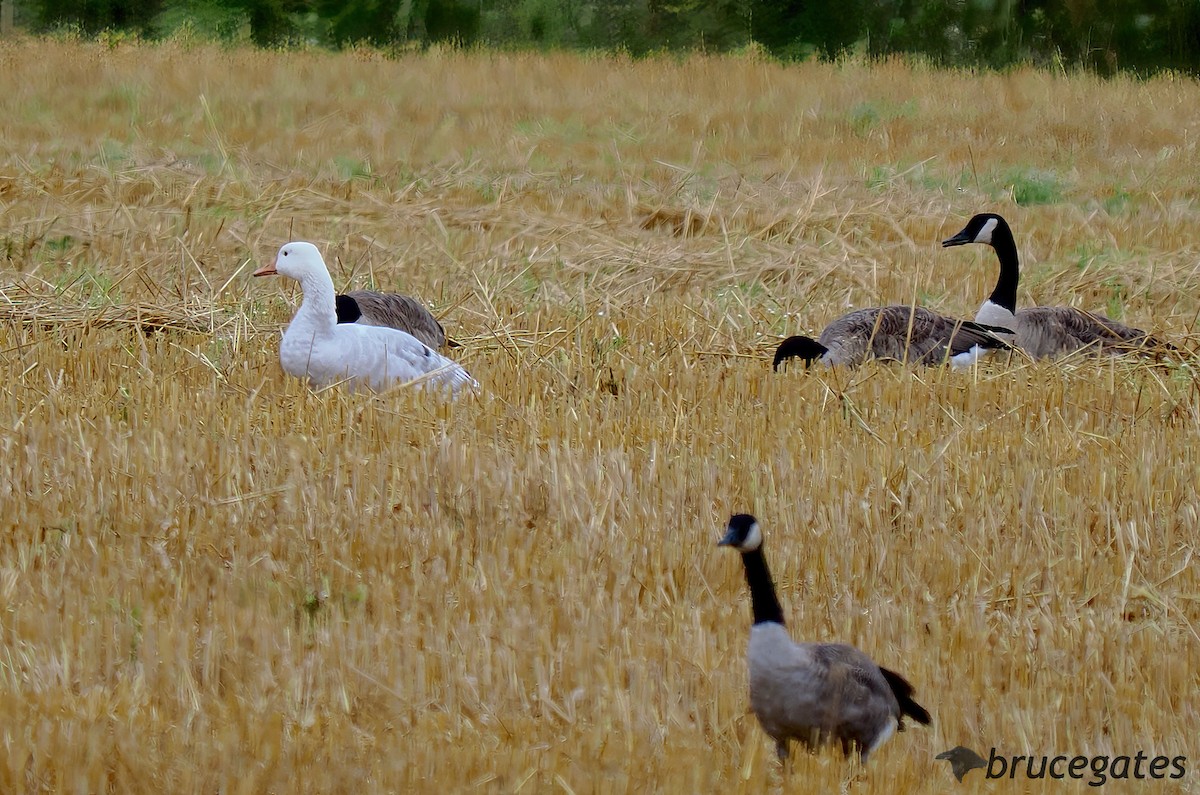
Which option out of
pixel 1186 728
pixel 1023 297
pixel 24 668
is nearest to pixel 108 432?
pixel 24 668

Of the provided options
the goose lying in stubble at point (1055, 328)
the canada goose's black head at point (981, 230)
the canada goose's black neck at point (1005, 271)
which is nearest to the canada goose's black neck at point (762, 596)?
the goose lying in stubble at point (1055, 328)

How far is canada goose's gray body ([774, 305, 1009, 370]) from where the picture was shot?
9.08m

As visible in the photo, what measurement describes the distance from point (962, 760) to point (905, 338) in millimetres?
5844

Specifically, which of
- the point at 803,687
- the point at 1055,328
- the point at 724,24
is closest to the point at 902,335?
the point at 1055,328

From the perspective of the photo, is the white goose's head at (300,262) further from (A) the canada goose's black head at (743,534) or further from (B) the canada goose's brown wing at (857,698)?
(B) the canada goose's brown wing at (857,698)

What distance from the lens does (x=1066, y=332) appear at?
9.86m

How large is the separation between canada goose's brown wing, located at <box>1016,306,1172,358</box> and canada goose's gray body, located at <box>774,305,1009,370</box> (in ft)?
1.19

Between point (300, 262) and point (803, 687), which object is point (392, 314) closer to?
point (300, 262)

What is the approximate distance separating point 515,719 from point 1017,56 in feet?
103

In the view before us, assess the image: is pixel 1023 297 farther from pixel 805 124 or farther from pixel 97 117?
pixel 97 117

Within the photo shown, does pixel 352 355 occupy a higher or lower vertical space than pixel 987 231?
lower

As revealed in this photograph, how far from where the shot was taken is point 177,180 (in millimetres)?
14602

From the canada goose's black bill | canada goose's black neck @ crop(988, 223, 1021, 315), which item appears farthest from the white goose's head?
canada goose's black neck @ crop(988, 223, 1021, 315)

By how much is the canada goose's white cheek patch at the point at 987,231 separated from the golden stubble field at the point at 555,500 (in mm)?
779
